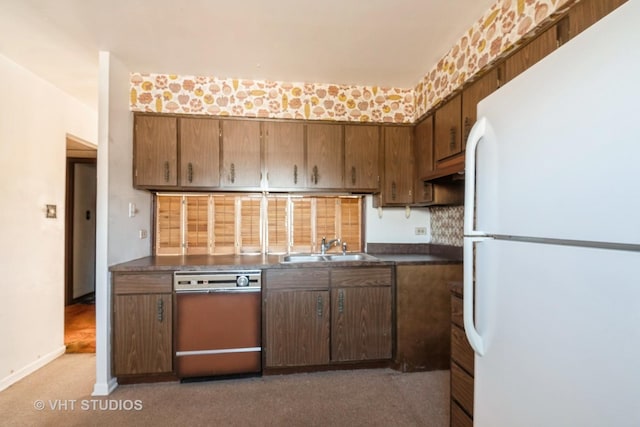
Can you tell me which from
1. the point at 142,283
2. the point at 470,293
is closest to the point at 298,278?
the point at 142,283

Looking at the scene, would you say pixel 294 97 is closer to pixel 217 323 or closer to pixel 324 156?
pixel 324 156

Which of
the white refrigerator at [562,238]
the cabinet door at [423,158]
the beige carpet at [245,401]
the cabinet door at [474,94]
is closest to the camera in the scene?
the white refrigerator at [562,238]

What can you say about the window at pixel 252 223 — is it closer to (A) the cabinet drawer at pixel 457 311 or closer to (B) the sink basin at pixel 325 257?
(B) the sink basin at pixel 325 257

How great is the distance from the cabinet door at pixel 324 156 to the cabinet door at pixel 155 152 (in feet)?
3.89

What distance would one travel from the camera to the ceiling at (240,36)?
1.88m

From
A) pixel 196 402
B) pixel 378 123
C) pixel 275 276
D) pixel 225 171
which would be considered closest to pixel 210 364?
pixel 196 402

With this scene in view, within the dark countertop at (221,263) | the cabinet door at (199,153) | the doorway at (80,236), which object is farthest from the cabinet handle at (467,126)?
the doorway at (80,236)

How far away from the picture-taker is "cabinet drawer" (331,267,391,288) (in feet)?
8.21

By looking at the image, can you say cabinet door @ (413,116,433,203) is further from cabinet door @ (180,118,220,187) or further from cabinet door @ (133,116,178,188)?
cabinet door @ (133,116,178,188)

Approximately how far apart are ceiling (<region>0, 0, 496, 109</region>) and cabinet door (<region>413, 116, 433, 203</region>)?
0.50 m

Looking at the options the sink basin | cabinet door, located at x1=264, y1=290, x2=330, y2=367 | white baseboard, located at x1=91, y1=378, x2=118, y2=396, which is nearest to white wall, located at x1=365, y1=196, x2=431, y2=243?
the sink basin

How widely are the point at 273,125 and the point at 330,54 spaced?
2.57 feet

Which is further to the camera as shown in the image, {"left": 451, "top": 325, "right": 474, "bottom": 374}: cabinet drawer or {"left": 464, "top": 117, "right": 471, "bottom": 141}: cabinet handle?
{"left": 464, "top": 117, "right": 471, "bottom": 141}: cabinet handle

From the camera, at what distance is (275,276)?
2.44 m
